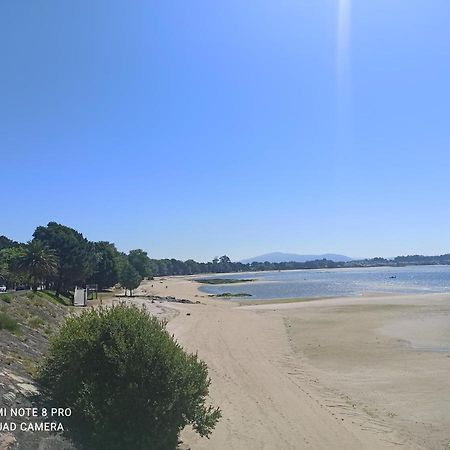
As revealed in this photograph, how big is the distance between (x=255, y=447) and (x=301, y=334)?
88.7 ft

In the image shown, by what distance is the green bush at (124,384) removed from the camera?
9.29 m

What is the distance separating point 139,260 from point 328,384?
4673 inches

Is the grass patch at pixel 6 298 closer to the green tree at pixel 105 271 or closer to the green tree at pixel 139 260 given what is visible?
the green tree at pixel 105 271

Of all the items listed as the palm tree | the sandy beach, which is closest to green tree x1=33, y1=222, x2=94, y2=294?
the palm tree

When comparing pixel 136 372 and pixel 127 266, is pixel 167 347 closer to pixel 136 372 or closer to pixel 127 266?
pixel 136 372

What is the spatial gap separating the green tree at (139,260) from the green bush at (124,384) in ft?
409

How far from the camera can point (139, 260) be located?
136m

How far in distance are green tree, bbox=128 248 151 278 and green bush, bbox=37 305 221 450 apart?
4912 inches

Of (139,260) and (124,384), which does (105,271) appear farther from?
(124,384)

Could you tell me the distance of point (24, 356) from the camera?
557 inches

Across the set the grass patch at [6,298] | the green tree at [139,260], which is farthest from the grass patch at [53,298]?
the green tree at [139,260]

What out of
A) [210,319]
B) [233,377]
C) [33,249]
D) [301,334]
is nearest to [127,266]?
[33,249]

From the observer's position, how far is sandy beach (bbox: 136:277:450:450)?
45.2 ft

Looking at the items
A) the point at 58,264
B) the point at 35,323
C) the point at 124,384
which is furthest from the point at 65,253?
the point at 124,384
